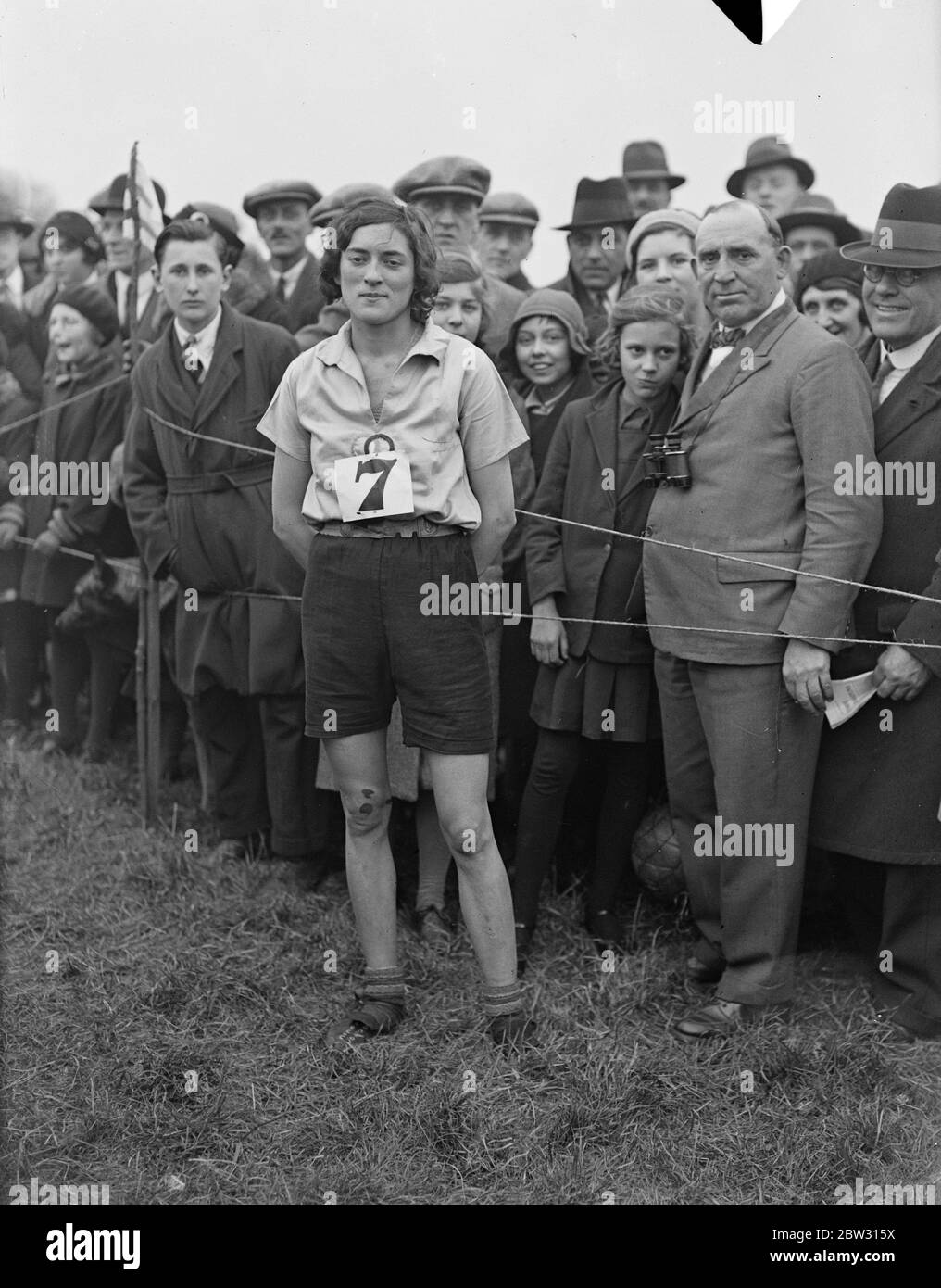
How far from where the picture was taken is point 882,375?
4016 mm

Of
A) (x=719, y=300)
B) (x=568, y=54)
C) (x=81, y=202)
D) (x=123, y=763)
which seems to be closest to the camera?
(x=719, y=300)

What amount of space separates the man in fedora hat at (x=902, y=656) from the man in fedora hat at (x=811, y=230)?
1.07 metres

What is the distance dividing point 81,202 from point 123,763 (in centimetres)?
233

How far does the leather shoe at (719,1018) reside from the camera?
394 centimetres

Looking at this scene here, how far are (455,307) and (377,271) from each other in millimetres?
898

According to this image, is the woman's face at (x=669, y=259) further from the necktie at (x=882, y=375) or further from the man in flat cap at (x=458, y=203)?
the necktie at (x=882, y=375)

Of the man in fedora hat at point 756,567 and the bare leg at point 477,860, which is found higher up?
the man in fedora hat at point 756,567

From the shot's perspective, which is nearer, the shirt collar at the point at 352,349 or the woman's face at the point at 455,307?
the shirt collar at the point at 352,349

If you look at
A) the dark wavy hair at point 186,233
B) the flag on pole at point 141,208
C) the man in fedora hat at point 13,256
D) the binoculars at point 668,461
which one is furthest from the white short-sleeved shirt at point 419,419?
the man in fedora hat at point 13,256

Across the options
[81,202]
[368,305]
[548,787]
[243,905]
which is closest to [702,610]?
[548,787]

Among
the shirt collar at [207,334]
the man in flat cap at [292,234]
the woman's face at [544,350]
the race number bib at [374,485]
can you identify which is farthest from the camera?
the man in flat cap at [292,234]
